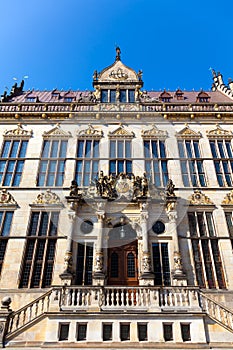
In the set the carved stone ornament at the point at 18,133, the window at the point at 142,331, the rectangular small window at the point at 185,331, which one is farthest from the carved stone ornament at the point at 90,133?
the rectangular small window at the point at 185,331

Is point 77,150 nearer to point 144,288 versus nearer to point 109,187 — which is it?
point 109,187

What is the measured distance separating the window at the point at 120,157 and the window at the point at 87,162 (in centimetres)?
93

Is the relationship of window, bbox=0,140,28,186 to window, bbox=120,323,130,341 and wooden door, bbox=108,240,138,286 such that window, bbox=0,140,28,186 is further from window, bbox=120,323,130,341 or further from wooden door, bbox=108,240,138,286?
window, bbox=120,323,130,341

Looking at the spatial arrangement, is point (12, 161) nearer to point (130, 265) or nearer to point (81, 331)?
point (130, 265)

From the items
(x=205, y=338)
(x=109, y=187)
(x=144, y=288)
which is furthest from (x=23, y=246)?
(x=205, y=338)

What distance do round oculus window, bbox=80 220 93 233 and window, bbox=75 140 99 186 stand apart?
2.47 m

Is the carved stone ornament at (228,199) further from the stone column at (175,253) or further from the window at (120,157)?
the window at (120,157)

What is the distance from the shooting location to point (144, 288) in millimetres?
11336

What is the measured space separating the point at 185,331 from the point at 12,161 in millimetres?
13031

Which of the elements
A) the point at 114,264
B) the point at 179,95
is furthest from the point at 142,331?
the point at 179,95

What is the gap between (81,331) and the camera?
1043 cm

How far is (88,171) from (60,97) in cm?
1006

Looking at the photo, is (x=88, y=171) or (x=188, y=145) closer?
(x=88, y=171)

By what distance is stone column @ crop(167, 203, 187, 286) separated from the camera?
12.8 metres
